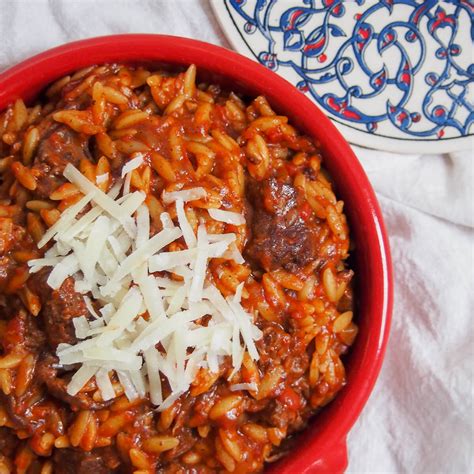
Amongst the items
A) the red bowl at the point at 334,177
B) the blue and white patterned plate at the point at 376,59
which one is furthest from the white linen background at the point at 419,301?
the red bowl at the point at 334,177

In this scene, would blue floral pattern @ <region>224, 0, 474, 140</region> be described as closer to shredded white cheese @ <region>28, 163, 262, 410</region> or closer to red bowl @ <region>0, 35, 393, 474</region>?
red bowl @ <region>0, 35, 393, 474</region>

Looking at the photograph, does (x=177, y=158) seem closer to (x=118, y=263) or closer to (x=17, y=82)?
(x=118, y=263)

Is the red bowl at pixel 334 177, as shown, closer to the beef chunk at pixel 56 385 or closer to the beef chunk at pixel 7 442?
the beef chunk at pixel 56 385

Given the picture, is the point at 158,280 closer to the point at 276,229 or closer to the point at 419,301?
the point at 276,229

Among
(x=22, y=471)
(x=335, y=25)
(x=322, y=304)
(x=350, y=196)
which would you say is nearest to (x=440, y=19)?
(x=335, y=25)

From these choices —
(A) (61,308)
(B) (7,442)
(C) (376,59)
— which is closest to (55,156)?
(A) (61,308)

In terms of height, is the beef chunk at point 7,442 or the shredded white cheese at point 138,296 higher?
the shredded white cheese at point 138,296

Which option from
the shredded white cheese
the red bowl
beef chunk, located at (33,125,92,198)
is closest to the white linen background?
the red bowl

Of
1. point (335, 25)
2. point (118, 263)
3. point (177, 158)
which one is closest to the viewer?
point (118, 263)
